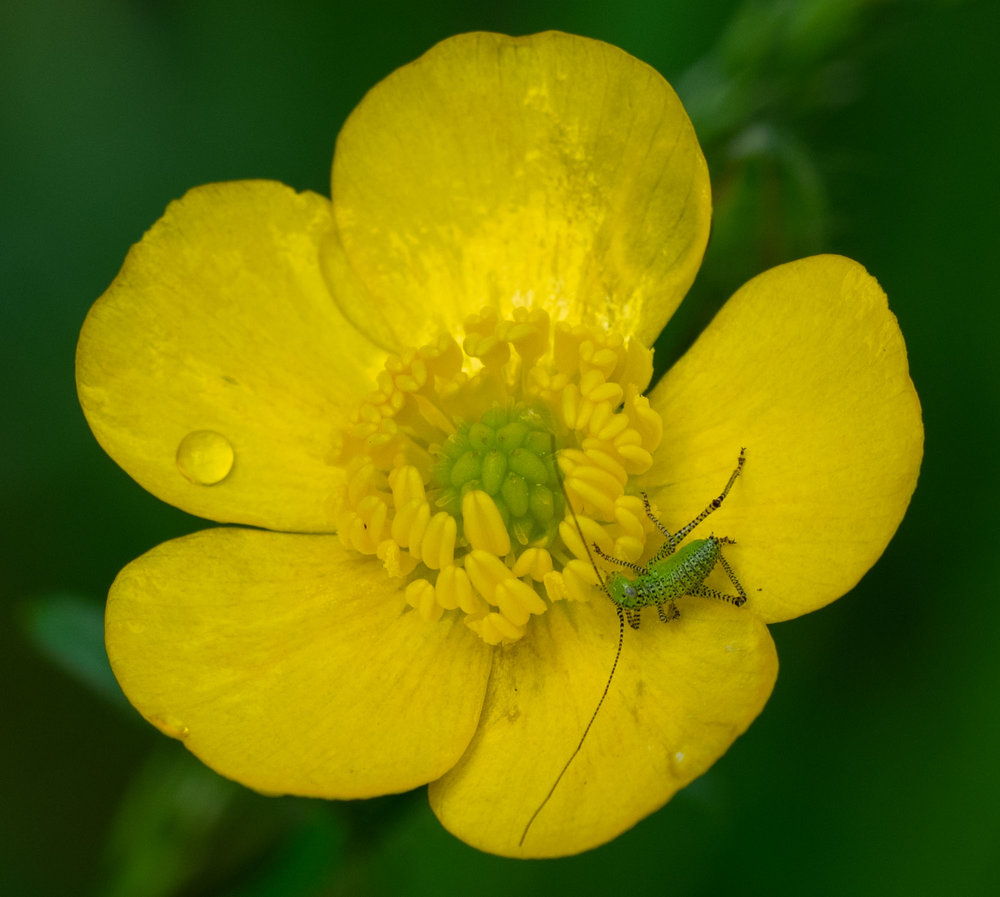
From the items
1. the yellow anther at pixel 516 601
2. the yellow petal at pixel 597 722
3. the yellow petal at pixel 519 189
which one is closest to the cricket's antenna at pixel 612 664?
the yellow petal at pixel 597 722

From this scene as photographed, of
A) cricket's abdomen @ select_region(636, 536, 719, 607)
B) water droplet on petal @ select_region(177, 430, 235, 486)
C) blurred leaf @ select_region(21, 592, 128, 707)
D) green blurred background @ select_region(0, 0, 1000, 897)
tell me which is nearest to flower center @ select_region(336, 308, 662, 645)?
cricket's abdomen @ select_region(636, 536, 719, 607)

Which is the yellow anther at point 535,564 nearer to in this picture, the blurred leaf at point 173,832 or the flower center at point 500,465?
the flower center at point 500,465

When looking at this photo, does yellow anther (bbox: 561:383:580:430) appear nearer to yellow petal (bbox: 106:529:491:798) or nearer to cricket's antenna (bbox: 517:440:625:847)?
cricket's antenna (bbox: 517:440:625:847)

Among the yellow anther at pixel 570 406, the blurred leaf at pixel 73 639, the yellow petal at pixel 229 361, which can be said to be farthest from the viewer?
the blurred leaf at pixel 73 639

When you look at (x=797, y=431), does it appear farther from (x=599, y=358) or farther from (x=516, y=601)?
(x=516, y=601)

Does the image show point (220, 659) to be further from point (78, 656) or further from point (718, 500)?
point (718, 500)

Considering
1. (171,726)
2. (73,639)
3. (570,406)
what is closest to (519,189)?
(570,406)
